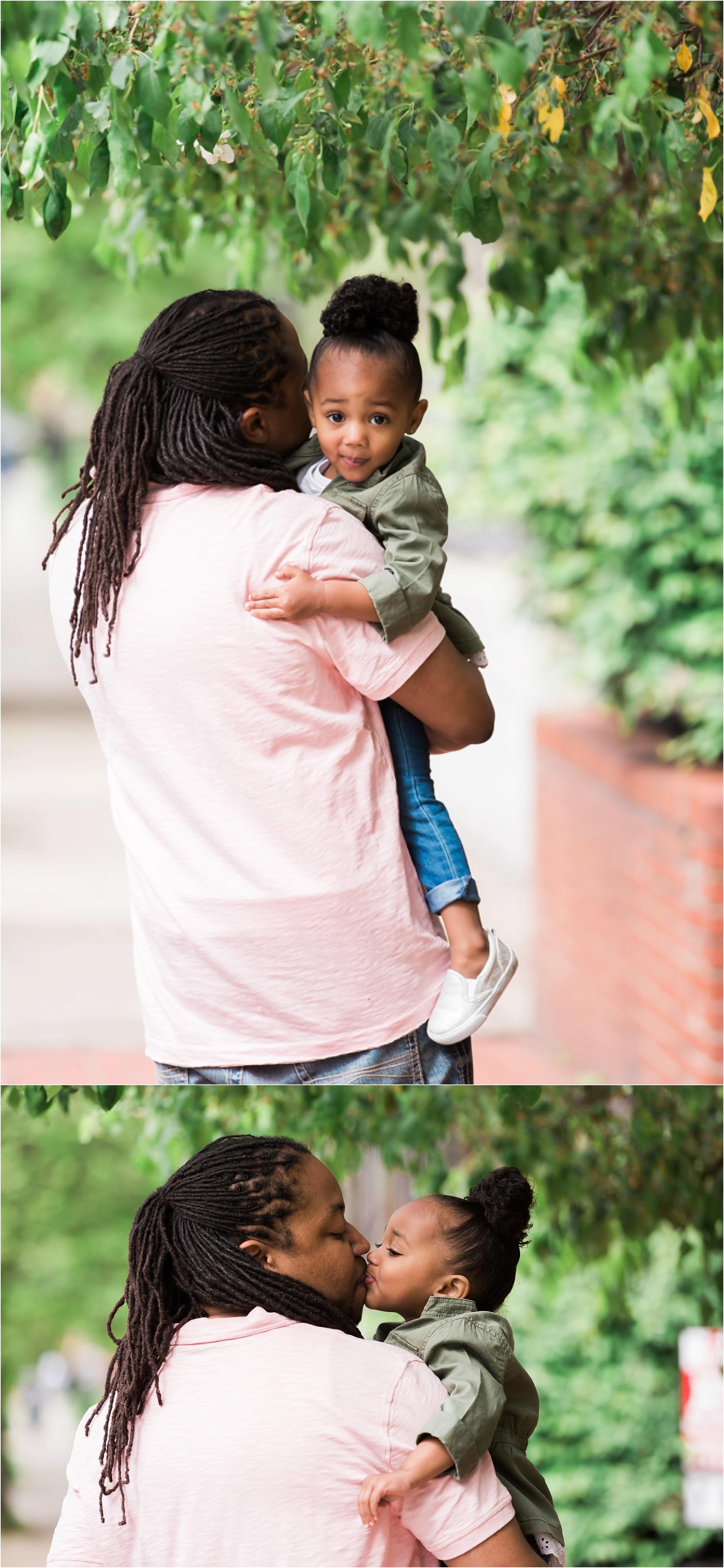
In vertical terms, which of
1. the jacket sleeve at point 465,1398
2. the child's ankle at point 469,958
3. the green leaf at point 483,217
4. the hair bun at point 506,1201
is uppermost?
the green leaf at point 483,217

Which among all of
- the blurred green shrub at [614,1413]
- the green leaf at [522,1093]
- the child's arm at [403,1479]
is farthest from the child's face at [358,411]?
the blurred green shrub at [614,1413]

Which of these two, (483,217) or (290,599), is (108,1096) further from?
(483,217)

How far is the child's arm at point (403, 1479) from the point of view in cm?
127

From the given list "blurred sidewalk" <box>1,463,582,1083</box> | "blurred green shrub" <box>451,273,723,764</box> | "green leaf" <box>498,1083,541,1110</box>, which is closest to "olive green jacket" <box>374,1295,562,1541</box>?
"green leaf" <box>498,1083,541,1110</box>

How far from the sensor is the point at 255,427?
1.62 m

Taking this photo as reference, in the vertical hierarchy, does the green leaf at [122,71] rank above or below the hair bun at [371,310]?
above

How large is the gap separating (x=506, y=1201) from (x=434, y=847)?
15.4 inches

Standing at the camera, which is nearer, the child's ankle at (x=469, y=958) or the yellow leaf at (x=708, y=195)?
the child's ankle at (x=469, y=958)

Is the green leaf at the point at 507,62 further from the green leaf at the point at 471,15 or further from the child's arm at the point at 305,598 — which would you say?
the child's arm at the point at 305,598

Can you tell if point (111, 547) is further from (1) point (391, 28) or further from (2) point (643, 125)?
(2) point (643, 125)

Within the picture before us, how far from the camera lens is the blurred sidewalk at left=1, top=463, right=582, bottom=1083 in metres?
6.08

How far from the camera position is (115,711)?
5.34ft

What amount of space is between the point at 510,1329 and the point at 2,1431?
6.69ft

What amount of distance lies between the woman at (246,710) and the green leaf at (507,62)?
33 centimetres
